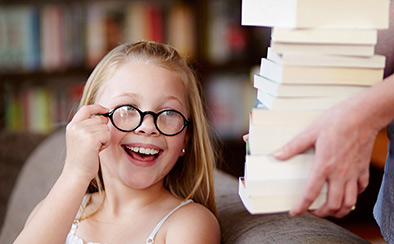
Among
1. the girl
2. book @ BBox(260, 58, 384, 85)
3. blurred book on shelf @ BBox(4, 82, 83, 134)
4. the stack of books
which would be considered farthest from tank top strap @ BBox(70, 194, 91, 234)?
blurred book on shelf @ BBox(4, 82, 83, 134)

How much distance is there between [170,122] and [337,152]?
2.05 feet

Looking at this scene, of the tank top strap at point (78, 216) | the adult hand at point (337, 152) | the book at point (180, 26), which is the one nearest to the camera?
the adult hand at point (337, 152)

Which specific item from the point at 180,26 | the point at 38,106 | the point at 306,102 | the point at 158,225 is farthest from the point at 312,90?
the point at 38,106

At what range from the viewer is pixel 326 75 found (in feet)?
2.96

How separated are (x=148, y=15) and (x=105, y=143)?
2236 millimetres

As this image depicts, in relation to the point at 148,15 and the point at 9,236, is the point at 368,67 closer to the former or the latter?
the point at 9,236

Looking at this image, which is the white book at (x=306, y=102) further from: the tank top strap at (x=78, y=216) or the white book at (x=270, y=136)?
the tank top strap at (x=78, y=216)

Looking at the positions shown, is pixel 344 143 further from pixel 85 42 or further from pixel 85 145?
pixel 85 42

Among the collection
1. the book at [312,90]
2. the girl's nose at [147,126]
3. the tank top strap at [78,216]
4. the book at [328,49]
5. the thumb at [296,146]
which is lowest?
the tank top strap at [78,216]

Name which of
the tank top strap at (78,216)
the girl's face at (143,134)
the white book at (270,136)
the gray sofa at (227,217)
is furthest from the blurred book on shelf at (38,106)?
the white book at (270,136)

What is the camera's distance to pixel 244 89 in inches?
141

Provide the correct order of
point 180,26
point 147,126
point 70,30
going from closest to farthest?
1. point 147,126
2. point 70,30
3. point 180,26

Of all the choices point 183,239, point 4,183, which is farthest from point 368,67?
point 4,183

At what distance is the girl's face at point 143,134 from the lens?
1.35m
